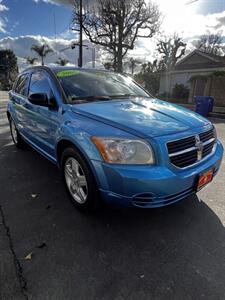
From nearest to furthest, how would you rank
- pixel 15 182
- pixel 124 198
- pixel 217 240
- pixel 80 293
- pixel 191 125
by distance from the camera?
1. pixel 80 293
2. pixel 124 198
3. pixel 217 240
4. pixel 191 125
5. pixel 15 182

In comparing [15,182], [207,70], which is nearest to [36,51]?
[207,70]

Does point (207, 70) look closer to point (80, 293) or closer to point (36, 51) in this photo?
point (80, 293)

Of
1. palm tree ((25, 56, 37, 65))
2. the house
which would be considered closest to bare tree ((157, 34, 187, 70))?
the house

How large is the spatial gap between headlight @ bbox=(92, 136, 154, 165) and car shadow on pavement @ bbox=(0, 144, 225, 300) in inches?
32.6

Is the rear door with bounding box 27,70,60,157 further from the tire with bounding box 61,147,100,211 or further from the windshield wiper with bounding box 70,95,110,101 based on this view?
the tire with bounding box 61,147,100,211

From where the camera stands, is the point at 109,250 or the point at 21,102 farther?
the point at 21,102

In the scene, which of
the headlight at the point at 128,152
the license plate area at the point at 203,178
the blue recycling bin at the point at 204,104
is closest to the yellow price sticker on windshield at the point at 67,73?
the headlight at the point at 128,152

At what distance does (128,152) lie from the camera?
1.97 meters

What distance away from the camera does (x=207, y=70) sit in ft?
68.4

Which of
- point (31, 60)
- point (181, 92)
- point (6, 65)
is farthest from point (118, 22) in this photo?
point (6, 65)

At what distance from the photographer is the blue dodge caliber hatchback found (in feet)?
6.41

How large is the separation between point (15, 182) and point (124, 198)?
7.04 ft

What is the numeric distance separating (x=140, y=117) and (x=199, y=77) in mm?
16475

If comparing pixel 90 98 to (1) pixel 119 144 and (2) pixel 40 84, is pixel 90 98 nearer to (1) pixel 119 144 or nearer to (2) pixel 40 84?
(2) pixel 40 84
